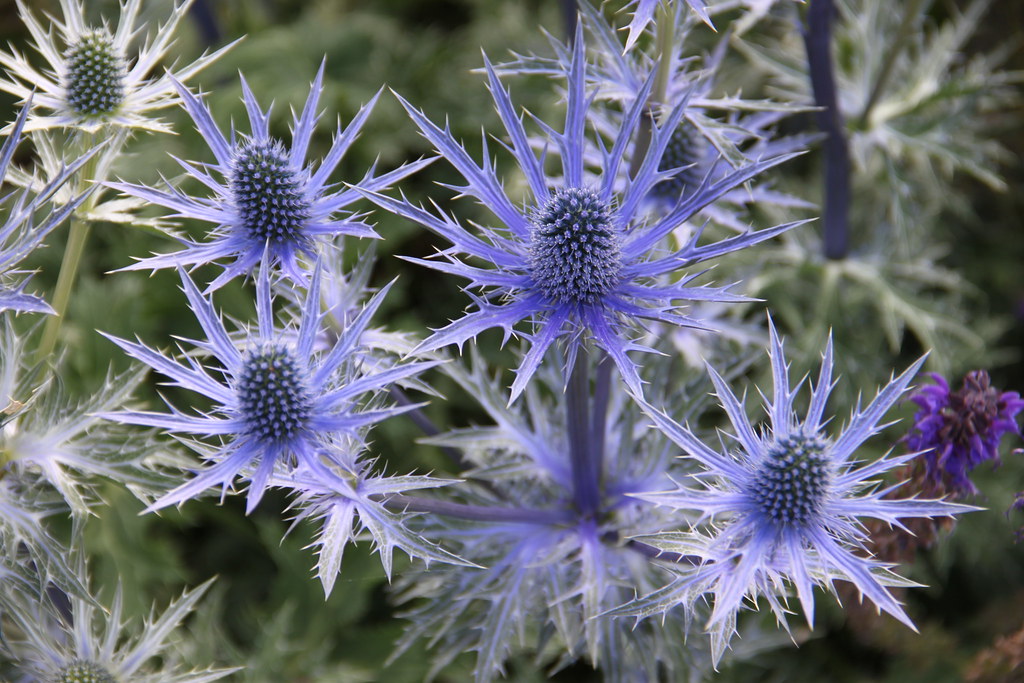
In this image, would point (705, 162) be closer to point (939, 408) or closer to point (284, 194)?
point (939, 408)

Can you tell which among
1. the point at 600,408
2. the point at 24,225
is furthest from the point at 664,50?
the point at 24,225

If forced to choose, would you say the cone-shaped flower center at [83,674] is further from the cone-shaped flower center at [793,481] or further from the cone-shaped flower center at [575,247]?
the cone-shaped flower center at [793,481]

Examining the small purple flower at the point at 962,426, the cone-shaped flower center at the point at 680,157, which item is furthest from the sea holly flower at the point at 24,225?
the small purple flower at the point at 962,426

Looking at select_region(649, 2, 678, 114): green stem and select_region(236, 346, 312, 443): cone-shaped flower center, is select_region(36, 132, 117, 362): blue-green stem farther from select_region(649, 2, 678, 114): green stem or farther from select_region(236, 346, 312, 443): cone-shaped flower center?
select_region(649, 2, 678, 114): green stem

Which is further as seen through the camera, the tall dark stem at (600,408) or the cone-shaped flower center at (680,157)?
the cone-shaped flower center at (680,157)

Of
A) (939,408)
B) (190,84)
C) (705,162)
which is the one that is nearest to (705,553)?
(939,408)

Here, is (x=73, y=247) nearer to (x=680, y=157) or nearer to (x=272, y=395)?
(x=272, y=395)
